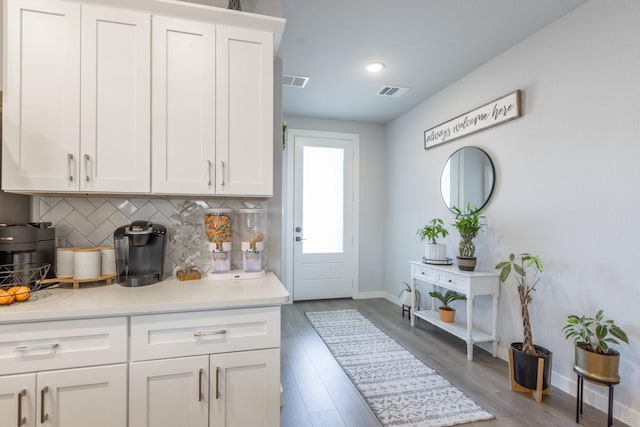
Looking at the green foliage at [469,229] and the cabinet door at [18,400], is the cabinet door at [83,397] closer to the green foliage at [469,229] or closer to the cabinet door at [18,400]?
the cabinet door at [18,400]

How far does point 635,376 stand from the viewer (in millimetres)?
1849

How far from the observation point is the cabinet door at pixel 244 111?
1.64 metres

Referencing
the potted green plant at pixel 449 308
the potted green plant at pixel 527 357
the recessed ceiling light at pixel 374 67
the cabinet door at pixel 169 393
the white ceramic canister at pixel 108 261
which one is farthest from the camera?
the potted green plant at pixel 449 308

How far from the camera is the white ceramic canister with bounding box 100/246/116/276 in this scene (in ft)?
5.34

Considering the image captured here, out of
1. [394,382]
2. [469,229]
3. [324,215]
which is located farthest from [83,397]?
[324,215]

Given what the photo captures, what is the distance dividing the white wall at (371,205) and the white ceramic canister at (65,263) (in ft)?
12.3

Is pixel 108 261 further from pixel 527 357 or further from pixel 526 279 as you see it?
pixel 526 279

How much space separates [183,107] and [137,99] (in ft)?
0.69

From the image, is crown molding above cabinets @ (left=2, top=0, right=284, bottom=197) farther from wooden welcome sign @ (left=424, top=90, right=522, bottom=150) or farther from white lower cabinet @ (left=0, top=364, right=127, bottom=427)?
wooden welcome sign @ (left=424, top=90, right=522, bottom=150)

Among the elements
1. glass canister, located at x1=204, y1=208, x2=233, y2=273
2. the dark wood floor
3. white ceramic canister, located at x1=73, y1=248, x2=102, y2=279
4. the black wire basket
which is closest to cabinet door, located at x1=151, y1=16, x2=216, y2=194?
glass canister, located at x1=204, y1=208, x2=233, y2=273

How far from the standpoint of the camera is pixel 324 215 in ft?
15.4

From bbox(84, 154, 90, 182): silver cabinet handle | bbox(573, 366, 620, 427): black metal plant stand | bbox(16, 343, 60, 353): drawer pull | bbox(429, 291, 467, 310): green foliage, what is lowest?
bbox(573, 366, 620, 427): black metal plant stand

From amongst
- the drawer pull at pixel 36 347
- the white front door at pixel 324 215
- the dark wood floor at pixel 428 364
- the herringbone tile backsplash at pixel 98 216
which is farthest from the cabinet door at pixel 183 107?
the white front door at pixel 324 215

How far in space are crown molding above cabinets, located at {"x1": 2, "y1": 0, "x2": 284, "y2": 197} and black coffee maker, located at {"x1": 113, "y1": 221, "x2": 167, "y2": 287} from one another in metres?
0.21
